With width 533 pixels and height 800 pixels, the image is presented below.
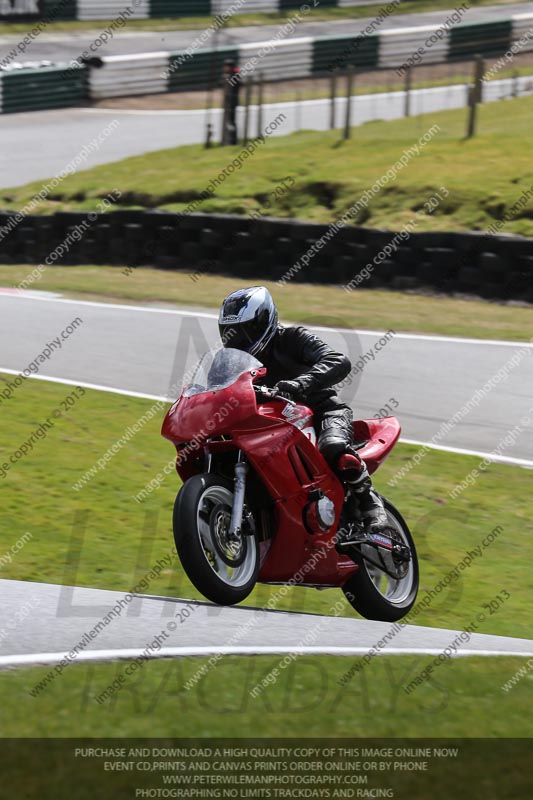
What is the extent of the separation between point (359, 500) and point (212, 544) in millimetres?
1176

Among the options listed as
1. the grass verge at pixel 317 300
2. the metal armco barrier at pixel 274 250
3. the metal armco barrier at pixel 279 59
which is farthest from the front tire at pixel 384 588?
the metal armco barrier at pixel 279 59

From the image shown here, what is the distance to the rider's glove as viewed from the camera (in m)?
6.09

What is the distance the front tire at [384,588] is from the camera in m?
6.65

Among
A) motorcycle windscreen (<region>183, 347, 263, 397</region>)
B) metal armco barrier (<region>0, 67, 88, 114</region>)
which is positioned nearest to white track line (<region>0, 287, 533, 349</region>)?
motorcycle windscreen (<region>183, 347, 263, 397</region>)

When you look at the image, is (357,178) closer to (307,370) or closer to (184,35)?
(307,370)

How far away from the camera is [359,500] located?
21.8 ft

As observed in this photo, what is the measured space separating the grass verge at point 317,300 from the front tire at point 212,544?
26.9 feet

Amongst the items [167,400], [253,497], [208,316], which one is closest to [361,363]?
[167,400]

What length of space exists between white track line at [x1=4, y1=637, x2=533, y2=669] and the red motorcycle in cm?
45

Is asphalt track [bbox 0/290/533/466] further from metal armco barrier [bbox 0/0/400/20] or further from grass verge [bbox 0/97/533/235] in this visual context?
metal armco barrier [bbox 0/0/400/20]

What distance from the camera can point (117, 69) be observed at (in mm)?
31562

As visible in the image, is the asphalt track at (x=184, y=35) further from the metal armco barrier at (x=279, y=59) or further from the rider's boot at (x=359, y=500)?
the rider's boot at (x=359, y=500)

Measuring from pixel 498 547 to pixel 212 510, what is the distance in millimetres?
3394
